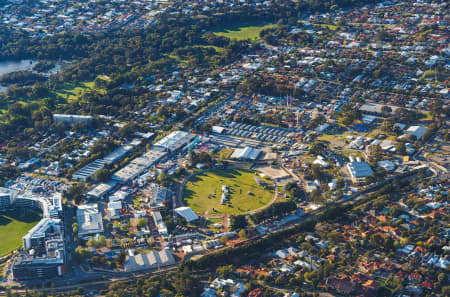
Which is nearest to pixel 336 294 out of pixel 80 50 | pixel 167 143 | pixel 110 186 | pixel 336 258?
pixel 336 258

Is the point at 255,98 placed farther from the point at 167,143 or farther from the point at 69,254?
the point at 69,254

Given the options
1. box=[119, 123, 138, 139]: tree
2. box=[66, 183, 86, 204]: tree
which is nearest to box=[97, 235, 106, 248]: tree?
box=[66, 183, 86, 204]: tree

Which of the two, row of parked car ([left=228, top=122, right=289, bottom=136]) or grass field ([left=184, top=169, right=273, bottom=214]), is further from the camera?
row of parked car ([left=228, top=122, right=289, bottom=136])

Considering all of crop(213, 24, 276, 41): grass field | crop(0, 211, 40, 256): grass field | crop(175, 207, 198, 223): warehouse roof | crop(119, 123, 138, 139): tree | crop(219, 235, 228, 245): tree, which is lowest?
crop(0, 211, 40, 256): grass field

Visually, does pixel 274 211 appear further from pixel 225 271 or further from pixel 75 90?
pixel 75 90

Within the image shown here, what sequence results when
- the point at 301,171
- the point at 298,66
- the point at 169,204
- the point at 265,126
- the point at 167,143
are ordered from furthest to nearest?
the point at 298,66, the point at 265,126, the point at 167,143, the point at 301,171, the point at 169,204

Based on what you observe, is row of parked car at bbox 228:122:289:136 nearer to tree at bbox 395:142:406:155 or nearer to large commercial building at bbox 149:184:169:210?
tree at bbox 395:142:406:155
